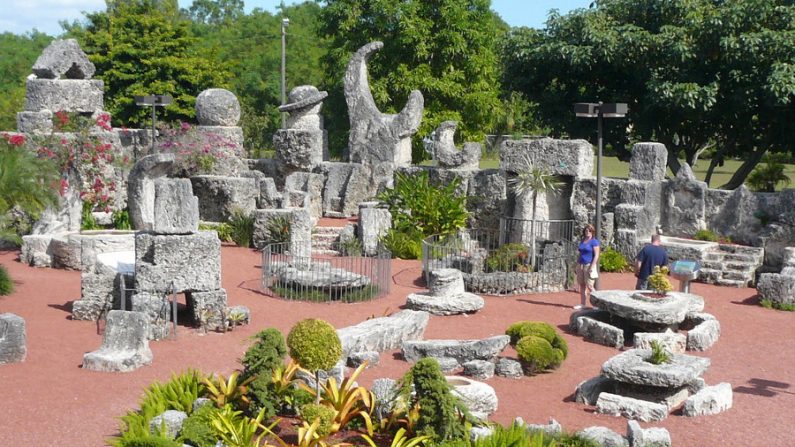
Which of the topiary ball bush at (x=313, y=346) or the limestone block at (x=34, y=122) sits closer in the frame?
the topiary ball bush at (x=313, y=346)

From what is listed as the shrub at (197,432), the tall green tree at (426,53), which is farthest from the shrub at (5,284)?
the tall green tree at (426,53)

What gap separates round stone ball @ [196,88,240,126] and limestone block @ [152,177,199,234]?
31.1ft

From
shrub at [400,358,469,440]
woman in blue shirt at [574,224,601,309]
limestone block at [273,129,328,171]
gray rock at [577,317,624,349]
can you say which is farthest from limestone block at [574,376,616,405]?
limestone block at [273,129,328,171]

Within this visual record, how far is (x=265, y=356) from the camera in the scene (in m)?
10.2

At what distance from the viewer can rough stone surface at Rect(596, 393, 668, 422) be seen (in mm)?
11023

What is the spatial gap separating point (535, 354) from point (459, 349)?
1.01 metres

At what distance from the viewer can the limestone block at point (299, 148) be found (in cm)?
2422

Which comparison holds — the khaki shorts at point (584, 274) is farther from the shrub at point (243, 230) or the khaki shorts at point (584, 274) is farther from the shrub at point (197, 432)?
the shrub at point (197, 432)

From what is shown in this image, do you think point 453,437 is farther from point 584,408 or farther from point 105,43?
point 105,43

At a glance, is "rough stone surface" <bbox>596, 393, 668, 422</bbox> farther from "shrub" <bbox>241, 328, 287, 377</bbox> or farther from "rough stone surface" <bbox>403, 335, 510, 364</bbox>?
"shrub" <bbox>241, 328, 287, 377</bbox>

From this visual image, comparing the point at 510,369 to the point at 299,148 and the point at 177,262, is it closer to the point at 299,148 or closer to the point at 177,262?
the point at 177,262

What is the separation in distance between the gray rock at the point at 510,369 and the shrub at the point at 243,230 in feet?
31.3

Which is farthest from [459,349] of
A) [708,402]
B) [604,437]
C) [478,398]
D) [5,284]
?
[5,284]

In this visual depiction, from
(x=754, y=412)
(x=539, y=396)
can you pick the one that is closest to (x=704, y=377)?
(x=754, y=412)
